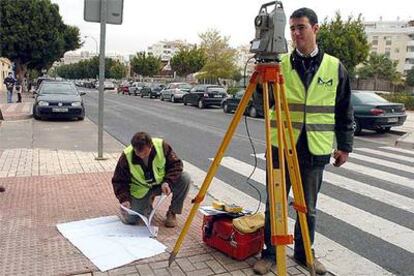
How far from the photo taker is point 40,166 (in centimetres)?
742

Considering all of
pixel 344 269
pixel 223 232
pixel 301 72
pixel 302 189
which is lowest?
pixel 344 269

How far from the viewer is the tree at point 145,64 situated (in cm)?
6769

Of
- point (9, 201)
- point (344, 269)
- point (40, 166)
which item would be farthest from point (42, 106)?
point (344, 269)

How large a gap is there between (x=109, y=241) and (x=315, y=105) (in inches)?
91.2

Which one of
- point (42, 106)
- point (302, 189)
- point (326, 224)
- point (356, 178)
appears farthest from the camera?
point (42, 106)

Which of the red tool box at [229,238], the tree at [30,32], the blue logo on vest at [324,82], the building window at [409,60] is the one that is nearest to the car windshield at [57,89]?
the red tool box at [229,238]

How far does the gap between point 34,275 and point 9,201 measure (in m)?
2.19

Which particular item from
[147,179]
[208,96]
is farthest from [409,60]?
[147,179]

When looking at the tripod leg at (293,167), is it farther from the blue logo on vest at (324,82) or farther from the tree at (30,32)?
the tree at (30,32)

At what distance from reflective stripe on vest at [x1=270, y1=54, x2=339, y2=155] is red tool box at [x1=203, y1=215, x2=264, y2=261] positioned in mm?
918

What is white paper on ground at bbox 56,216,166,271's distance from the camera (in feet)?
12.4

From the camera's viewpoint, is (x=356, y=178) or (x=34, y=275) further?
(x=356, y=178)

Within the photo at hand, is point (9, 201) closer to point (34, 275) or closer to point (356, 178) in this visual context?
point (34, 275)

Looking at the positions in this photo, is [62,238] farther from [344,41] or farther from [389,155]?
[344,41]
